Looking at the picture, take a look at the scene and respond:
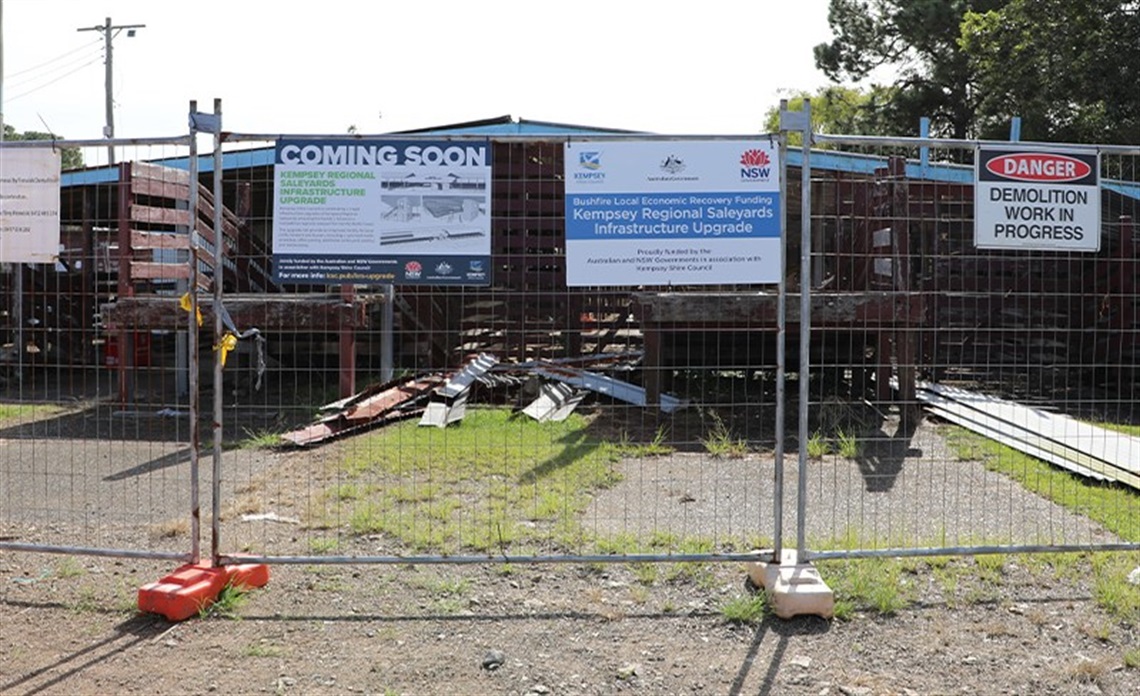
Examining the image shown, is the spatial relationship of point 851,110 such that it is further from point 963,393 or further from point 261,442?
point 261,442

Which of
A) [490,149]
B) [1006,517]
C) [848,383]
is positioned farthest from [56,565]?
[848,383]

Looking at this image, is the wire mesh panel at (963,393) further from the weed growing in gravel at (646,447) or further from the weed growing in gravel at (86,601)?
the weed growing in gravel at (86,601)

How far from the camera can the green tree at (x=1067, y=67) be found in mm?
26344

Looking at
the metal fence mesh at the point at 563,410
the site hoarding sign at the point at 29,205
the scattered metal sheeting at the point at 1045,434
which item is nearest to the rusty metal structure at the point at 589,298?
the metal fence mesh at the point at 563,410

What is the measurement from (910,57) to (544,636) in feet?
130

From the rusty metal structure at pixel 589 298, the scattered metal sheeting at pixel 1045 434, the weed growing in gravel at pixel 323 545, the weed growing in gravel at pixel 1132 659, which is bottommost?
the weed growing in gravel at pixel 1132 659

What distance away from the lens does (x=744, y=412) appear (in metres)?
12.5

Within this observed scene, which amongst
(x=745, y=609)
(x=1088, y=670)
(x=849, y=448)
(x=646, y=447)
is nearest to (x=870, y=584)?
(x=745, y=609)

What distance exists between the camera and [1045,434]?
10070 mm

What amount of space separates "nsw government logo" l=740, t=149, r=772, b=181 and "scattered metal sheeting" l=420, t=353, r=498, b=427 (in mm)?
6561

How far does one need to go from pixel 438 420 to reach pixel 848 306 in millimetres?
Answer: 4562

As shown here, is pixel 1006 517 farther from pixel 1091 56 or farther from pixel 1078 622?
pixel 1091 56

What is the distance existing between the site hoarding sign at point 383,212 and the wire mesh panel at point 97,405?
2.40 feet

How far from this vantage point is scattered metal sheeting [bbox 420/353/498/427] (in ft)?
38.6
